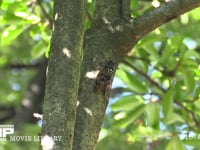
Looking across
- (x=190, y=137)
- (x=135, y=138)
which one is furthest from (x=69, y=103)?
(x=135, y=138)

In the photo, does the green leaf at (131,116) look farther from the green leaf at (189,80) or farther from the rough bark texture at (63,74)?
the rough bark texture at (63,74)

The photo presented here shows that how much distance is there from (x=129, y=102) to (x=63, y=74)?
120 cm

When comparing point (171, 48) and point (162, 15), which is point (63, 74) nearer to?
point (162, 15)

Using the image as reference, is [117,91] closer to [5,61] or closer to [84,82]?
[5,61]

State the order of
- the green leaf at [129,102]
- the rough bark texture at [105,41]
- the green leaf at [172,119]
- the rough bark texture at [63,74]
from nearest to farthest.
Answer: the rough bark texture at [63,74] < the rough bark texture at [105,41] < the green leaf at [172,119] < the green leaf at [129,102]

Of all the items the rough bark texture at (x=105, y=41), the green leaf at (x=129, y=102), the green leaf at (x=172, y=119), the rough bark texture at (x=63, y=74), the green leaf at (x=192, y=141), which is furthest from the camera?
the green leaf at (x=129, y=102)

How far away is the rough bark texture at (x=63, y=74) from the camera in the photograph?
124 cm

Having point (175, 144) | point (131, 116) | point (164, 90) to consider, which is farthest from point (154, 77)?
point (175, 144)

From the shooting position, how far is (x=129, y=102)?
2492 millimetres

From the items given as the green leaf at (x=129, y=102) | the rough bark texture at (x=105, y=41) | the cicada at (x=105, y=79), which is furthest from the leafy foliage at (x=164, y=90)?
the cicada at (x=105, y=79)

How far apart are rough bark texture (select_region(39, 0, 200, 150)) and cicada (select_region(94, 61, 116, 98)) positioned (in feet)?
0.04

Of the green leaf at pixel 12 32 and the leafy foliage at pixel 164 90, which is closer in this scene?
the leafy foliage at pixel 164 90

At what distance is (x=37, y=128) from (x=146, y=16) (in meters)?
1.61

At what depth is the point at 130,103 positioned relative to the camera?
8.15 ft
